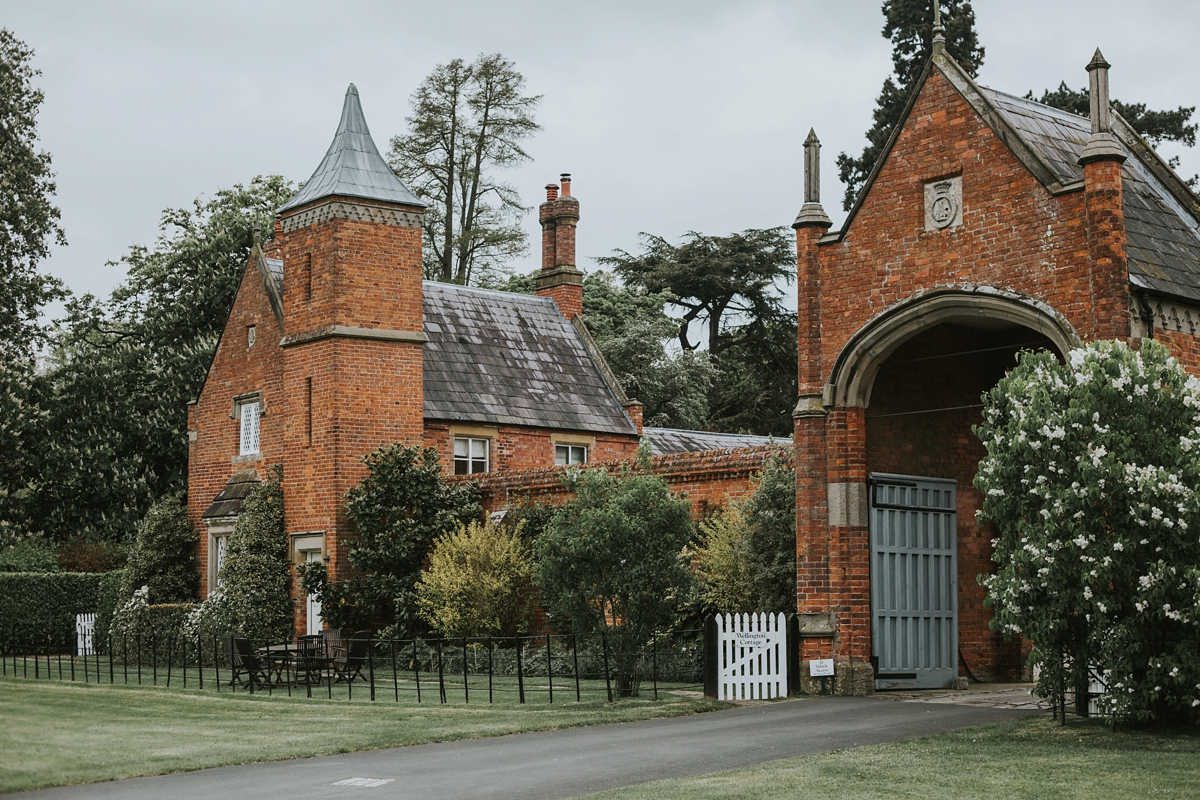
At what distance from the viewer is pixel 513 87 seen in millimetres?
47875

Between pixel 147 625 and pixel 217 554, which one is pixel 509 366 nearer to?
pixel 217 554

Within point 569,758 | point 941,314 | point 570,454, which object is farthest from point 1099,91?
point 570,454

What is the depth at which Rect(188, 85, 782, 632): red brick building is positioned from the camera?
84.8 feet

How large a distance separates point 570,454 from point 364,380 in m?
6.05

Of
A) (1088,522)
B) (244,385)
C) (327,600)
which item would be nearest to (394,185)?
(244,385)

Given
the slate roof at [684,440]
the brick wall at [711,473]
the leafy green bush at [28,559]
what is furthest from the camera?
the leafy green bush at [28,559]

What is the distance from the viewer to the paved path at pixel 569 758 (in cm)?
1073

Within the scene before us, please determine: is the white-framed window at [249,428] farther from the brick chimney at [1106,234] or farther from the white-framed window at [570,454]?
the brick chimney at [1106,234]

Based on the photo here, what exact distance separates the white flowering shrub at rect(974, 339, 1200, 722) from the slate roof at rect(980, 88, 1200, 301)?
272 cm

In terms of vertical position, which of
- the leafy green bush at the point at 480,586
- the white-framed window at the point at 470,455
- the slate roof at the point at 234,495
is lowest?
the leafy green bush at the point at 480,586

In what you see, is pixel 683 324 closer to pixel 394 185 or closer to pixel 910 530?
pixel 394 185

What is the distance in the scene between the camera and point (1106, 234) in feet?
50.5

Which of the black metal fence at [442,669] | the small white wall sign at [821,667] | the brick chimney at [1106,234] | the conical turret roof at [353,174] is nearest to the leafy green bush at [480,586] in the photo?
the black metal fence at [442,669]

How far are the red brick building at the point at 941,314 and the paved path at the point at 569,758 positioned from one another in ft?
7.91
